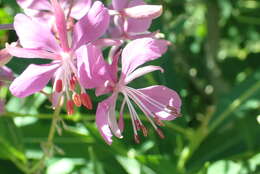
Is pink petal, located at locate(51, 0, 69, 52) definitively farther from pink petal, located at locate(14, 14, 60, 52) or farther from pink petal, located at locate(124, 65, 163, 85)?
pink petal, located at locate(124, 65, 163, 85)

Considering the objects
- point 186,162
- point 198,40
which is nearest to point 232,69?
point 198,40

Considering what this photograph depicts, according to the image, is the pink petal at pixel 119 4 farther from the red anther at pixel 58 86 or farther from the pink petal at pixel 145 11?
the red anther at pixel 58 86

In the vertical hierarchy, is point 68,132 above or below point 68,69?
below

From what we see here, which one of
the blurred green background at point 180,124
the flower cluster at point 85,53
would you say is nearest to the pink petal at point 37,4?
the flower cluster at point 85,53

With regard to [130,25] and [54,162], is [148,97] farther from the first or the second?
[54,162]

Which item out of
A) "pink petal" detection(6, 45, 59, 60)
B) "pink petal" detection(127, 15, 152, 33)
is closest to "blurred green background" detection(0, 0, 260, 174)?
"pink petal" detection(127, 15, 152, 33)

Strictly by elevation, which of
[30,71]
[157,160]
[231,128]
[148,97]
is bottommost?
[231,128]
